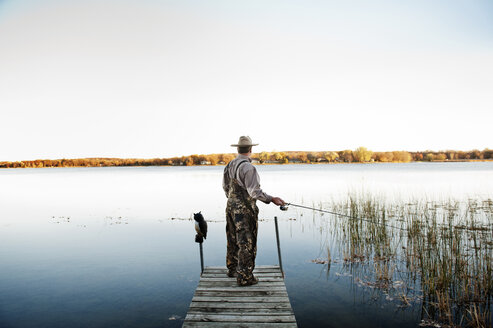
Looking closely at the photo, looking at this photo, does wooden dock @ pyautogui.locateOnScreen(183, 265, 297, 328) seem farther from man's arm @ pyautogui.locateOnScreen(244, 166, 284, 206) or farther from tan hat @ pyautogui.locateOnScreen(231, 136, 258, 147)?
tan hat @ pyautogui.locateOnScreen(231, 136, 258, 147)

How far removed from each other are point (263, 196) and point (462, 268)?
424 cm

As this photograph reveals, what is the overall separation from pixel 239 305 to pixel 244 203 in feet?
4.55

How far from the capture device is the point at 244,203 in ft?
16.2

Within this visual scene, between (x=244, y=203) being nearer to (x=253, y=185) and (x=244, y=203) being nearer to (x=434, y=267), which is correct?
(x=253, y=185)

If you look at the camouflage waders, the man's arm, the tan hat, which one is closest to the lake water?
the camouflage waders

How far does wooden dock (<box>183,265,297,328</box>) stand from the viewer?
4043mm

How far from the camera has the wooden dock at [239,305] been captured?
4.04m

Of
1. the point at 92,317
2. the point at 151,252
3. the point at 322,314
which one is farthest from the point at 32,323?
the point at 322,314

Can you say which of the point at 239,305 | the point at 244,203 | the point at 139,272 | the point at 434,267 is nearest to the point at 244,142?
the point at 244,203

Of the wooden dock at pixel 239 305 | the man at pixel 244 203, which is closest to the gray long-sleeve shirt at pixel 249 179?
the man at pixel 244 203

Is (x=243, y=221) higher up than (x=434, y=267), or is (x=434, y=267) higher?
(x=243, y=221)

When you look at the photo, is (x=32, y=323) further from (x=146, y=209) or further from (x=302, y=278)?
(x=146, y=209)

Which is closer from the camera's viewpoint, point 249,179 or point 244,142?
point 249,179

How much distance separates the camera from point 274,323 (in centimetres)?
400
